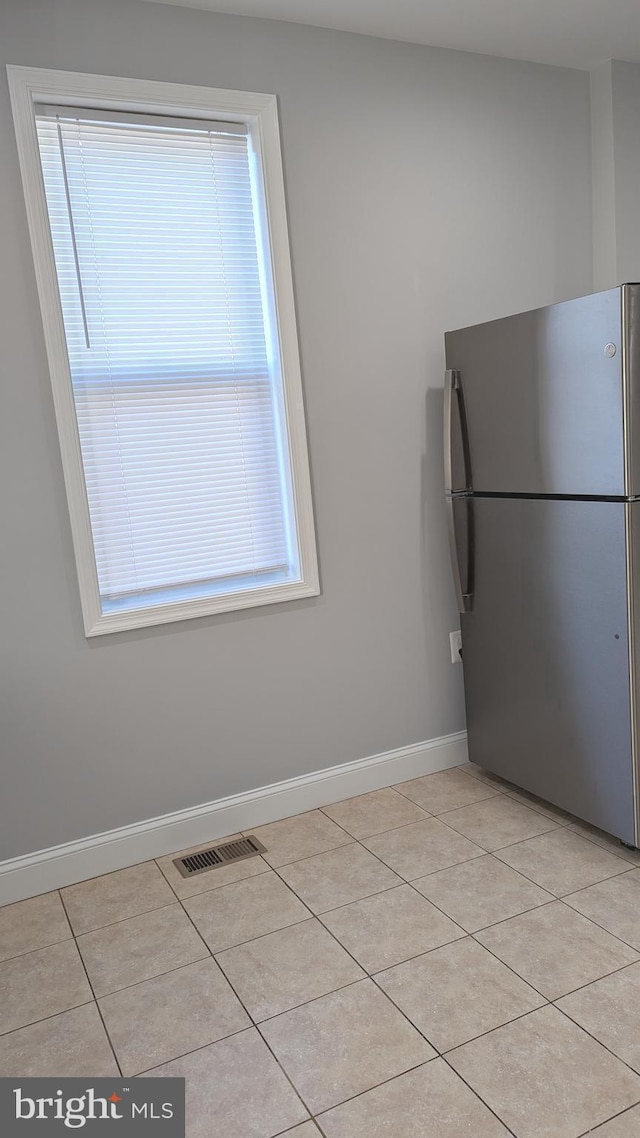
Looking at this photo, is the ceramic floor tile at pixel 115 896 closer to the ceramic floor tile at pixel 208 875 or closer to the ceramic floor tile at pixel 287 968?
the ceramic floor tile at pixel 208 875

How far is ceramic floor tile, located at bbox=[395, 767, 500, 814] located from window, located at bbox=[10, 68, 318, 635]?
857 millimetres

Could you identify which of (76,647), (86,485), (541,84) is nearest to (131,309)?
(86,485)

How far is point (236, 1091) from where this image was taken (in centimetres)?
165

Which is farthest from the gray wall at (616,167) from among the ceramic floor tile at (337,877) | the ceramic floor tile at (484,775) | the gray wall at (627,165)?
the ceramic floor tile at (337,877)

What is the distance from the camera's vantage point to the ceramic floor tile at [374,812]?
271cm

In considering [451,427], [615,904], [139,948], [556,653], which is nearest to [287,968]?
[139,948]

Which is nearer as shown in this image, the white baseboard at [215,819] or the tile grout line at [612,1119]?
the tile grout line at [612,1119]

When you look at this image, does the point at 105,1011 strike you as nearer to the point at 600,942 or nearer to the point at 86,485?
the point at 600,942

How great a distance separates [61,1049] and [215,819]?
96 cm

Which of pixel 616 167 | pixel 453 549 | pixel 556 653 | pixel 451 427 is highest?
pixel 616 167

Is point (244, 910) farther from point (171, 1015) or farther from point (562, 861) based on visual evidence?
point (562, 861)

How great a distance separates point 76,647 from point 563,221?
240cm

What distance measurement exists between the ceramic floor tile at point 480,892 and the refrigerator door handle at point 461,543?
2.98 feet

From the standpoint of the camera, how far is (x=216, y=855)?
261cm
